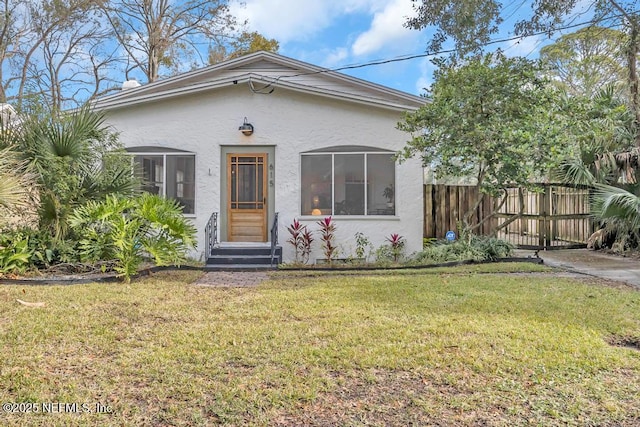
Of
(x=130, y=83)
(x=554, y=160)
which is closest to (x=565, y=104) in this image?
(x=554, y=160)

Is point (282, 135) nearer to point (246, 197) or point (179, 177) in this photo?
point (246, 197)

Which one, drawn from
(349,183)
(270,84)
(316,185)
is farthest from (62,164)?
(349,183)

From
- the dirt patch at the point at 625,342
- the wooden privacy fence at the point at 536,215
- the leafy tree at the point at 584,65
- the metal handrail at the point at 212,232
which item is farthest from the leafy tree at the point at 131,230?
the leafy tree at the point at 584,65

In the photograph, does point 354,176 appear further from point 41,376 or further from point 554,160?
point 41,376

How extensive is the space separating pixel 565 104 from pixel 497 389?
7203 millimetres

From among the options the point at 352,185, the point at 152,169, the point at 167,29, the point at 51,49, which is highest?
the point at 167,29

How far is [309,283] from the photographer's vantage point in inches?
261

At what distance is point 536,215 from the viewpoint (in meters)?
11.3

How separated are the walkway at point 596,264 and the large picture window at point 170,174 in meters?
7.79

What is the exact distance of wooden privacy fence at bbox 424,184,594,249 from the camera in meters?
10.5

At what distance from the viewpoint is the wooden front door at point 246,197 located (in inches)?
371

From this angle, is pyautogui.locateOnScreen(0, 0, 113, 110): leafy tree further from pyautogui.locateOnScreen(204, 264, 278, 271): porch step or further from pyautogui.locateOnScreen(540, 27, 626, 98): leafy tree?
pyautogui.locateOnScreen(540, 27, 626, 98): leafy tree

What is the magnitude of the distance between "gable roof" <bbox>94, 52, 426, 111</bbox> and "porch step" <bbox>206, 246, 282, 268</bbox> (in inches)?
138

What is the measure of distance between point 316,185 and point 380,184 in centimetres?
142
